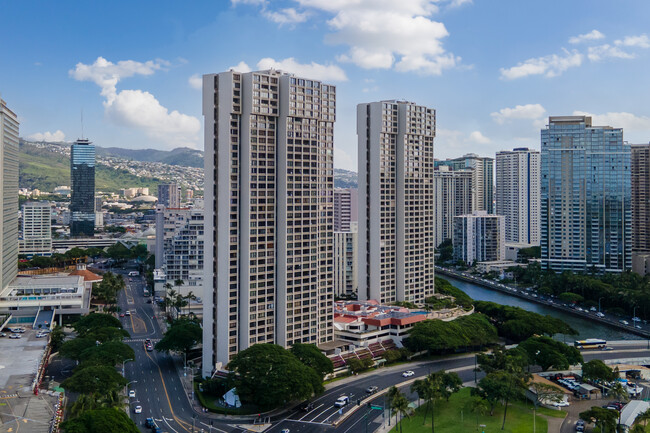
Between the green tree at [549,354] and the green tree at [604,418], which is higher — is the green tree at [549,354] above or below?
above

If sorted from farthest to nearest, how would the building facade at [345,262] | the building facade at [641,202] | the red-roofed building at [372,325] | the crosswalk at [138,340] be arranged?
the building facade at [641,202]
the building facade at [345,262]
the crosswalk at [138,340]
the red-roofed building at [372,325]

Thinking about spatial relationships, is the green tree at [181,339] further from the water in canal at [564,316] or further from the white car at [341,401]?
the water in canal at [564,316]

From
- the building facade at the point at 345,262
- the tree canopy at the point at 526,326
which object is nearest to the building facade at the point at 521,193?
the building facade at the point at 345,262

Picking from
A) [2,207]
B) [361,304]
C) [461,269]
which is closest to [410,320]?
[361,304]

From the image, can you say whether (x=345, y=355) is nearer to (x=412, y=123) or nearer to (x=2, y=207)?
(x=412, y=123)

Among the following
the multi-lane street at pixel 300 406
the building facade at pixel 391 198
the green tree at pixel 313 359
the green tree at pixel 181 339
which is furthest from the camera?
the building facade at pixel 391 198

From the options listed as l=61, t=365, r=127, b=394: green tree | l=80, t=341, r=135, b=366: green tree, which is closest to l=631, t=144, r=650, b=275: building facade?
l=80, t=341, r=135, b=366: green tree

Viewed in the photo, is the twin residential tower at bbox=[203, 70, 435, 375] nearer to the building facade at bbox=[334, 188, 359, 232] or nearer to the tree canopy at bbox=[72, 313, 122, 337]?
the tree canopy at bbox=[72, 313, 122, 337]

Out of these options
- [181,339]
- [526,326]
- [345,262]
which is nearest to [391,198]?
[345,262]
